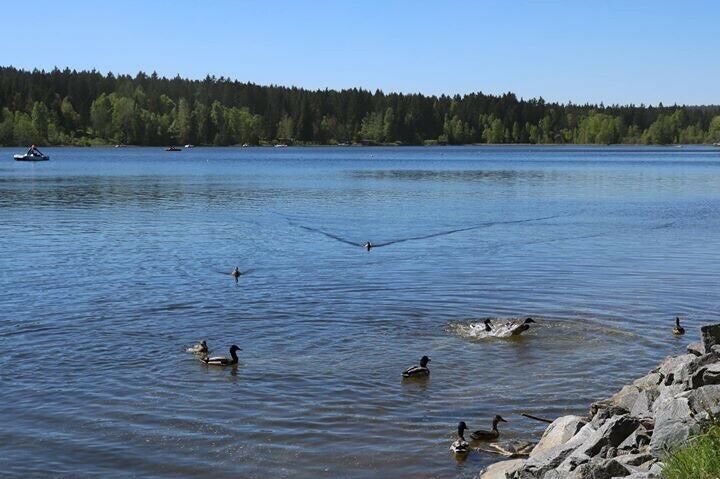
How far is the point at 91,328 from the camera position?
25.4 m

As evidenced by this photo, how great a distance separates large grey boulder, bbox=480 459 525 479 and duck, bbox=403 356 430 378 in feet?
17.4

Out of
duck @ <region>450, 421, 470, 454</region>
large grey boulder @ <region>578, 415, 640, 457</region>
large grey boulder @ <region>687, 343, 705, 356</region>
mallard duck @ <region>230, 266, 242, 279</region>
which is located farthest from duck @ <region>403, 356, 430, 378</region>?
mallard duck @ <region>230, 266, 242, 279</region>

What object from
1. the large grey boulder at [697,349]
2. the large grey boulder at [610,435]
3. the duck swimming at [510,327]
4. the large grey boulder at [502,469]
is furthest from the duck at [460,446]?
the duck swimming at [510,327]

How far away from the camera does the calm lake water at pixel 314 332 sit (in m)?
16.6

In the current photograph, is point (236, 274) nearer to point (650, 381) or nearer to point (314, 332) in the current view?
point (314, 332)

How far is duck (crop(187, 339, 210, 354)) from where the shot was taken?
22219 millimetres

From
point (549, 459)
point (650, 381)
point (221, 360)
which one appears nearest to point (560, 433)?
point (549, 459)

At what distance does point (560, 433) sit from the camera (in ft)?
47.9

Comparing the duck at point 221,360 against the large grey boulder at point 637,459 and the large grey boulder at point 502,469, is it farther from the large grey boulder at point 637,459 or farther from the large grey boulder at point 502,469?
the large grey boulder at point 637,459

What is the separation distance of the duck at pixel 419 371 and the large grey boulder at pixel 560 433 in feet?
17.0

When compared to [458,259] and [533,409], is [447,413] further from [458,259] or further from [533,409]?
[458,259]

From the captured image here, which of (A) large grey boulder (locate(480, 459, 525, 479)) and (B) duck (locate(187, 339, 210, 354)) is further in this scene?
(B) duck (locate(187, 339, 210, 354))

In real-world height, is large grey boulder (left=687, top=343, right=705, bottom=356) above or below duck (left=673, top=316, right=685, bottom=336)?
above

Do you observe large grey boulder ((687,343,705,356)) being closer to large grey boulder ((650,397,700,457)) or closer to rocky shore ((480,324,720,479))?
rocky shore ((480,324,720,479))
